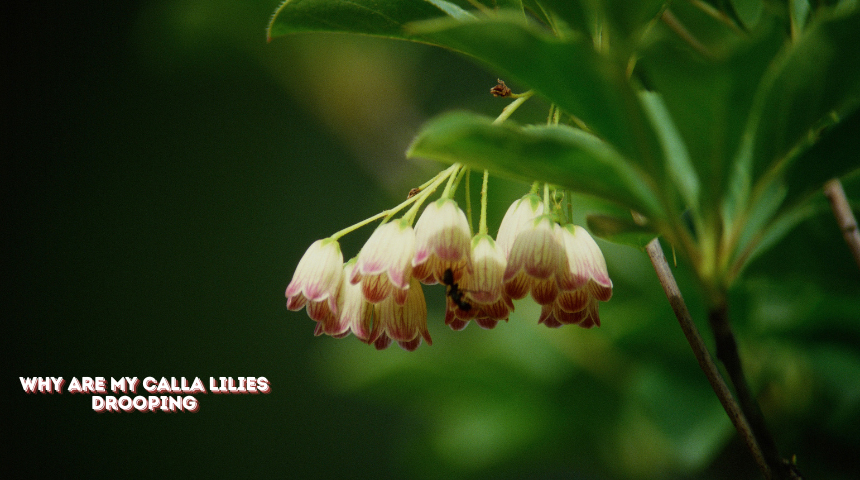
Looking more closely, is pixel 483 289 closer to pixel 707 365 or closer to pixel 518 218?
pixel 518 218

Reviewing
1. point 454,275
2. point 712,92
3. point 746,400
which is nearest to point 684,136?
point 712,92

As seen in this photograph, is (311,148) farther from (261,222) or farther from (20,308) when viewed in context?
(20,308)

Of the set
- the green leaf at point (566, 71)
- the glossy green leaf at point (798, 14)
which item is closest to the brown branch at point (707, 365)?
the green leaf at point (566, 71)

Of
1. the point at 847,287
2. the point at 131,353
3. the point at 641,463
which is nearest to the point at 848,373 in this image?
the point at 847,287

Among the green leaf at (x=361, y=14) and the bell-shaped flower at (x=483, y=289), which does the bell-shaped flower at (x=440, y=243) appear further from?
the green leaf at (x=361, y=14)

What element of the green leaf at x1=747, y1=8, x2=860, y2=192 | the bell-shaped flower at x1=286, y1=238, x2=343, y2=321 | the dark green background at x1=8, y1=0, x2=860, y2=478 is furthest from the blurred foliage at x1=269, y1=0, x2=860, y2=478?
the dark green background at x1=8, y1=0, x2=860, y2=478

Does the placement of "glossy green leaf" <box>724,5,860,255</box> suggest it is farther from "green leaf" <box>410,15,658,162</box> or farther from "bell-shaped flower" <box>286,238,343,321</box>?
"bell-shaped flower" <box>286,238,343,321</box>
